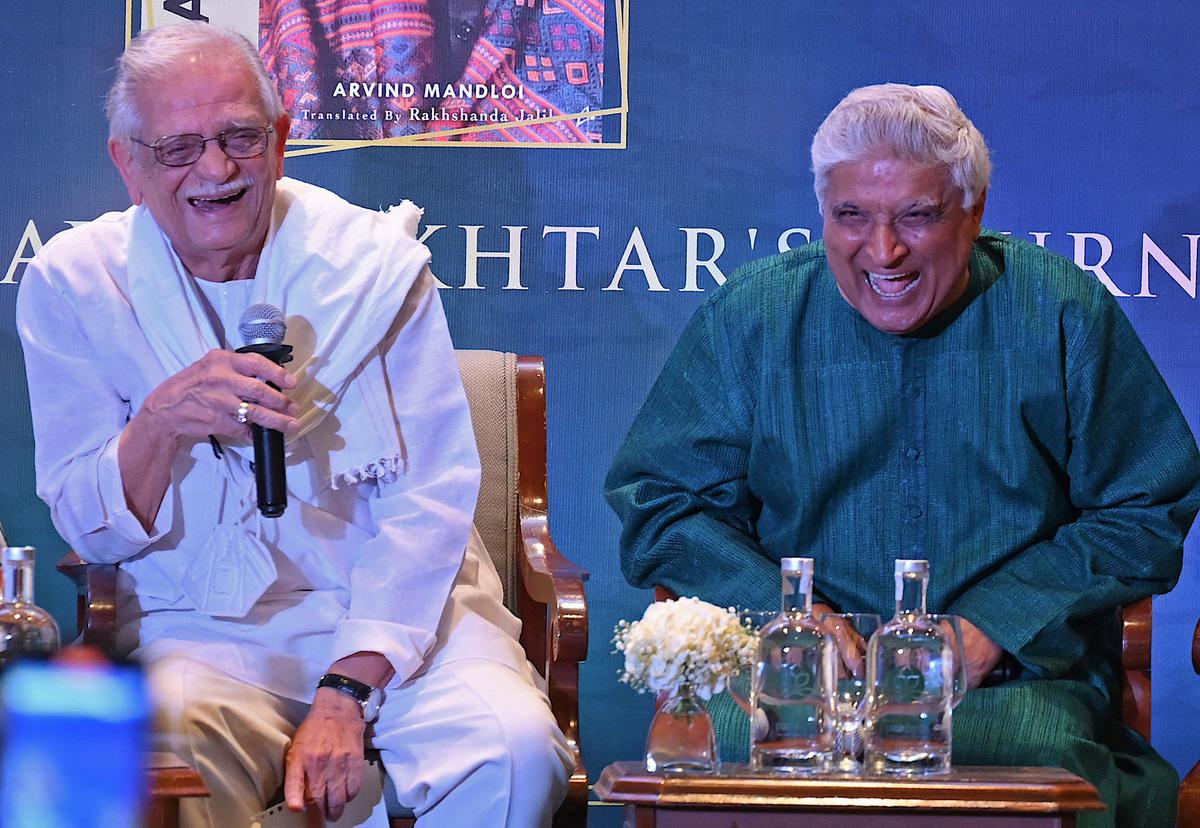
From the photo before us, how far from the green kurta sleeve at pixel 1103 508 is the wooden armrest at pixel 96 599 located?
1438mm

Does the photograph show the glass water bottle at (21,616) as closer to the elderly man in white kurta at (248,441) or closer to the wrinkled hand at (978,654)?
the elderly man in white kurta at (248,441)

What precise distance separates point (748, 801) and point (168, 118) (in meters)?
1.50

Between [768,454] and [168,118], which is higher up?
[168,118]

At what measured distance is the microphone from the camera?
265cm

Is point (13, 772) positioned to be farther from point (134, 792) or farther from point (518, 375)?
point (518, 375)

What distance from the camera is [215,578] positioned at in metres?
2.93

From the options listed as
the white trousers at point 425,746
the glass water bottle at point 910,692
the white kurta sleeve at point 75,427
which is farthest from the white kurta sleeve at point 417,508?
the glass water bottle at point 910,692

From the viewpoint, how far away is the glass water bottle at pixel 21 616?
7.56 feet

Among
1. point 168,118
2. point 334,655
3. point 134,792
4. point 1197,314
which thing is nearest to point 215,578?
point 334,655

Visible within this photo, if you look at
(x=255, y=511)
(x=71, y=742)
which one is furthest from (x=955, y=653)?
(x=71, y=742)

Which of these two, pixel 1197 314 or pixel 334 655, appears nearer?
pixel 334 655

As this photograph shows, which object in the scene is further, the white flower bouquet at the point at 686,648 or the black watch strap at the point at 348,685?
the black watch strap at the point at 348,685

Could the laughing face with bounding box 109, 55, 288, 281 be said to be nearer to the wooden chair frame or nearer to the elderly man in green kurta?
the wooden chair frame

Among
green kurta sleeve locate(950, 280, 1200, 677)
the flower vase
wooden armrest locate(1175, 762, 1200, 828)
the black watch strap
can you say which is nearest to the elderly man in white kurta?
the black watch strap
